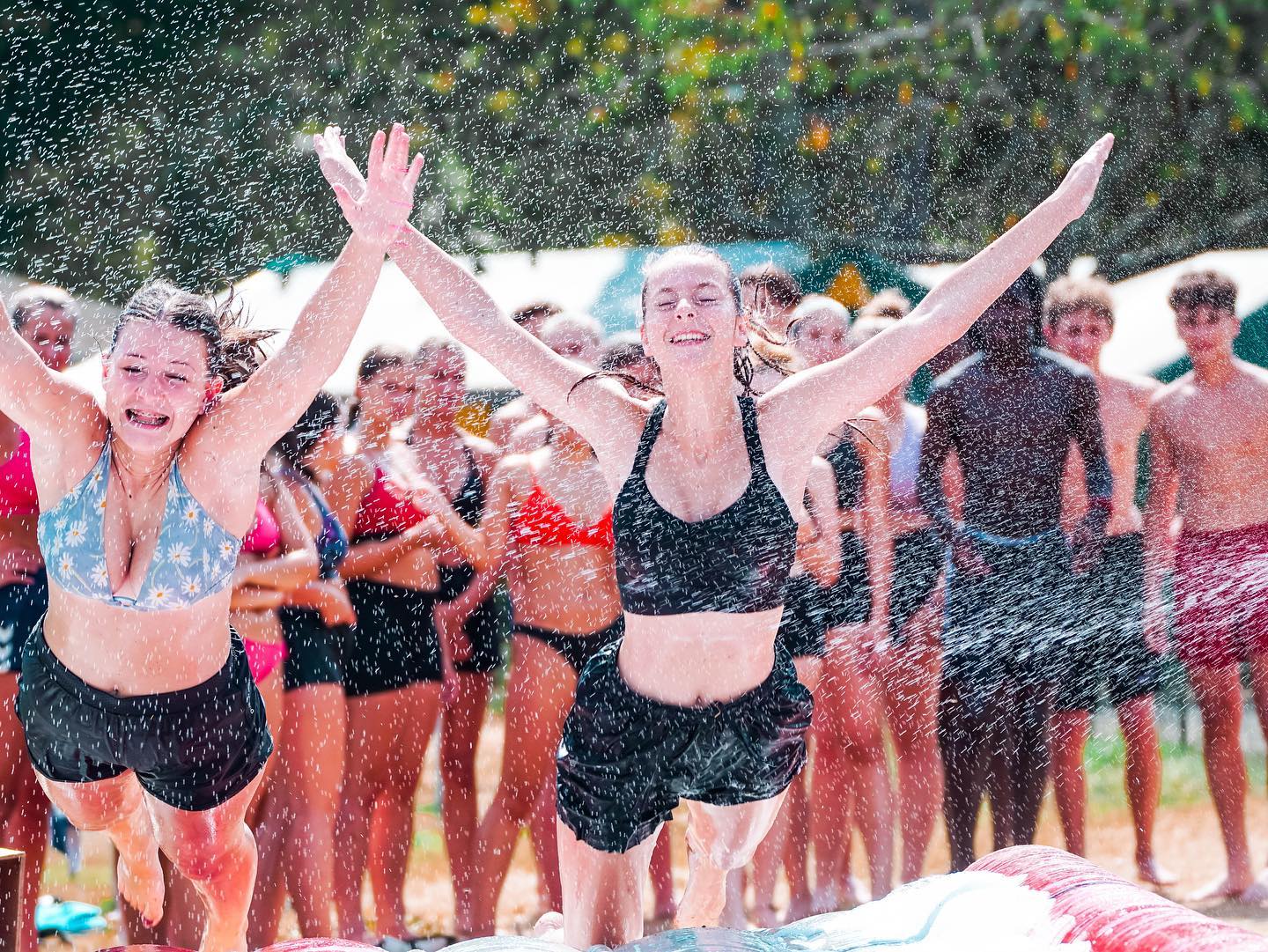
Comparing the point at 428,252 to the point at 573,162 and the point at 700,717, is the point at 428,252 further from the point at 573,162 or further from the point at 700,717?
the point at 573,162

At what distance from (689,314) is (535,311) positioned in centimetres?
181

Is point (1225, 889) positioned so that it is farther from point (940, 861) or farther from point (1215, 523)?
point (1215, 523)

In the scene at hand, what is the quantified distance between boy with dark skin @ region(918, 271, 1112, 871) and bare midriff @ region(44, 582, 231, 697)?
2.50 metres

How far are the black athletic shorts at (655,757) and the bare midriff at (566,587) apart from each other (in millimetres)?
1212

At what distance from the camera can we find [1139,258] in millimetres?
11297

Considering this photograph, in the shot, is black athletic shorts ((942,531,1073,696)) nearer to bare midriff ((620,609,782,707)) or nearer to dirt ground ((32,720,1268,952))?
dirt ground ((32,720,1268,952))

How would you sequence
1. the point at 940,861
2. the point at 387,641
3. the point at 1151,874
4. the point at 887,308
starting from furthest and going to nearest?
the point at 940,861 < the point at 887,308 < the point at 1151,874 < the point at 387,641

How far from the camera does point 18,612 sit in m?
4.29

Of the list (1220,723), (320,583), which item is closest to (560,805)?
(320,583)

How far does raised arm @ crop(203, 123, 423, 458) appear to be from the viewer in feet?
10.7

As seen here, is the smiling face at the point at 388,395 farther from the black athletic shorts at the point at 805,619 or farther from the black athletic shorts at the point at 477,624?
the black athletic shorts at the point at 805,619

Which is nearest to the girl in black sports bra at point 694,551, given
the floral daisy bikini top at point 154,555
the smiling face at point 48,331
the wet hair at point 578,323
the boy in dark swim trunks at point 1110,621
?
the floral daisy bikini top at point 154,555

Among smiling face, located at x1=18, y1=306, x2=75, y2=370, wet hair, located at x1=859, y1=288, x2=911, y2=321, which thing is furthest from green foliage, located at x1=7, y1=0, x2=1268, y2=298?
smiling face, located at x1=18, y1=306, x2=75, y2=370

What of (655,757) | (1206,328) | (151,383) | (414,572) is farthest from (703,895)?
(1206,328)
